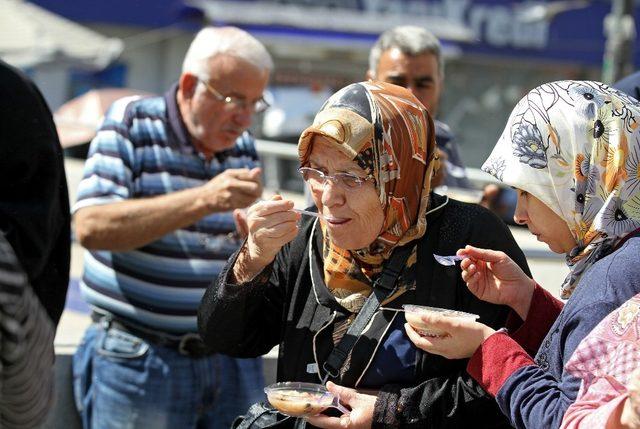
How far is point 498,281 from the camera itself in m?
2.85

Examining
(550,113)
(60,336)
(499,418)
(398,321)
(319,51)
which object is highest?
(550,113)

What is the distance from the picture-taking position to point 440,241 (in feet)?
9.73

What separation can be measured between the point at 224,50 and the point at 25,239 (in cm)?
163

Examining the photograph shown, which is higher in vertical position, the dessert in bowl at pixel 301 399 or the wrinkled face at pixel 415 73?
the wrinkled face at pixel 415 73

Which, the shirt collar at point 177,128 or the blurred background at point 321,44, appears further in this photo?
the blurred background at point 321,44

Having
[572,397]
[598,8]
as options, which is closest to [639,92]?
[572,397]

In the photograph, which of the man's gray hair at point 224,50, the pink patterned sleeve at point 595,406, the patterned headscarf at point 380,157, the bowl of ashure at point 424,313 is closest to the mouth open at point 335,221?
the patterned headscarf at point 380,157

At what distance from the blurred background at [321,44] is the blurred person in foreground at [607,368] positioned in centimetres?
1308

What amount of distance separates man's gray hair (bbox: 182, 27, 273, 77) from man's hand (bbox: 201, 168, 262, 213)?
0.59 meters

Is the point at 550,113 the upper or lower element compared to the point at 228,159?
upper

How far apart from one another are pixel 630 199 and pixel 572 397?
1.76 feet

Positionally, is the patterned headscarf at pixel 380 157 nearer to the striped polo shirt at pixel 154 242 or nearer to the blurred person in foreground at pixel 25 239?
the blurred person in foreground at pixel 25 239

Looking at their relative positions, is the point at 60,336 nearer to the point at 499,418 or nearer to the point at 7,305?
the point at 7,305

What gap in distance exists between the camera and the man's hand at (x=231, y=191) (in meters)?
3.84
